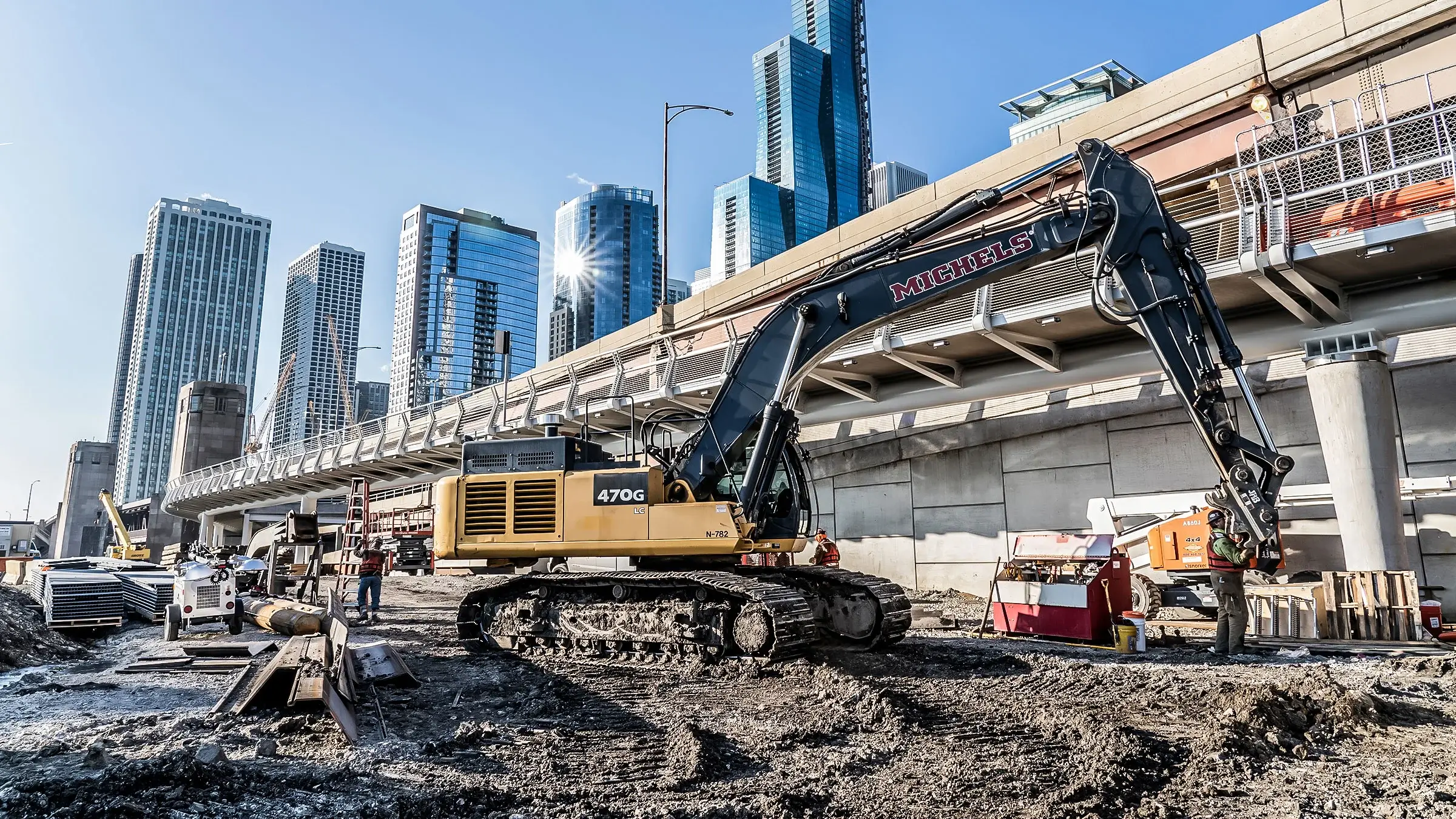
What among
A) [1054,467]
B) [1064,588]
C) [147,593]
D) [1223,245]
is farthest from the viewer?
[1054,467]

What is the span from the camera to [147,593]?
51.1ft

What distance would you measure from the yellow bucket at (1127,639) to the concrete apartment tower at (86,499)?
90.8 metres

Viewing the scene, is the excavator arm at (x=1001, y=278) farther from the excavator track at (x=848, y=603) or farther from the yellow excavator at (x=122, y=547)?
the yellow excavator at (x=122, y=547)

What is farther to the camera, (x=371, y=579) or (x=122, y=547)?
(x=122, y=547)

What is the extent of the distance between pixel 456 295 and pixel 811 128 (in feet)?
272

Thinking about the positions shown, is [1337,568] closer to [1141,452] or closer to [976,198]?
[1141,452]

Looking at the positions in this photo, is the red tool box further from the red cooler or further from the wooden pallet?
the red cooler

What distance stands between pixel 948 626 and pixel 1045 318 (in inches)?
206

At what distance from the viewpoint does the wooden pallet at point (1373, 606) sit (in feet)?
36.0

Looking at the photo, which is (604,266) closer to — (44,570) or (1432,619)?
(44,570)

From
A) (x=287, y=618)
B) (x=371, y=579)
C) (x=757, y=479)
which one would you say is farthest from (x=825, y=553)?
(x=287, y=618)

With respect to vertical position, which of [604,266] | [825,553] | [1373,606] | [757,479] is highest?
[604,266]

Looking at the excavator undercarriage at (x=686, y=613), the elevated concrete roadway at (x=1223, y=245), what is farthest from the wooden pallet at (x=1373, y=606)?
the excavator undercarriage at (x=686, y=613)

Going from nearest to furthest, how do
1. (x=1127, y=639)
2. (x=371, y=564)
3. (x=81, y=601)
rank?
1. (x=1127, y=639)
2. (x=81, y=601)
3. (x=371, y=564)
